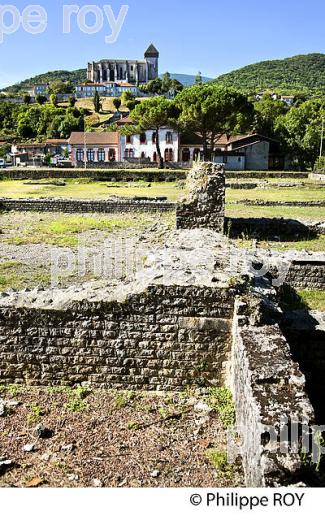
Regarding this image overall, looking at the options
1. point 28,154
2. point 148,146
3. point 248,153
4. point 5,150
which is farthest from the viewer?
point 5,150

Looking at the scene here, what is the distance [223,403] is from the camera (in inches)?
250

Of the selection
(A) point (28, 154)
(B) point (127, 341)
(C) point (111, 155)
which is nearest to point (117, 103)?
(A) point (28, 154)

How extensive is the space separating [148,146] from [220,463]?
60.9 metres

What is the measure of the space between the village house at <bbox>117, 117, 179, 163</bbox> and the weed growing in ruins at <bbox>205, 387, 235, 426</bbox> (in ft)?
186

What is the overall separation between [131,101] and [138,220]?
357 ft

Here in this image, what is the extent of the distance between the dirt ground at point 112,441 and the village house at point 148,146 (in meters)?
56.7

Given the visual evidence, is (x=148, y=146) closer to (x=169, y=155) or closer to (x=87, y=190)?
(x=169, y=155)

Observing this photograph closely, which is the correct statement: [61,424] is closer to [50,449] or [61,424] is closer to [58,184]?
[50,449]

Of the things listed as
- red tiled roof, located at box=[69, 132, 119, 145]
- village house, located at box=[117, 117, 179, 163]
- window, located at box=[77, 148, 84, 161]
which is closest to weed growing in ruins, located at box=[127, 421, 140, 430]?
village house, located at box=[117, 117, 179, 163]

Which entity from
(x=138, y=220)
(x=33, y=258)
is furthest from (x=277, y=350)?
(x=138, y=220)

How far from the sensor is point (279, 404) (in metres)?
4.48

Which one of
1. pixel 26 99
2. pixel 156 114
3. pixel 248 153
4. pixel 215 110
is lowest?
pixel 248 153

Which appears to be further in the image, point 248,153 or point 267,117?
point 267,117

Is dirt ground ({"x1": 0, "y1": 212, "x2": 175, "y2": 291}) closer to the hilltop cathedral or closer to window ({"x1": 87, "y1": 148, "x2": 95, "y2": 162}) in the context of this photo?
window ({"x1": 87, "y1": 148, "x2": 95, "y2": 162})
